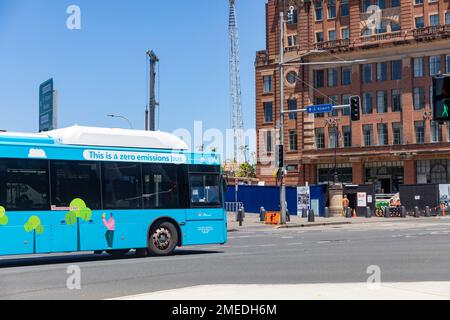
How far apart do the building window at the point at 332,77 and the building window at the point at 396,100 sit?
6.59 meters

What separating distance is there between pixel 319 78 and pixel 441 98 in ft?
204

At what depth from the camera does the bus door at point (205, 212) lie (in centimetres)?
1798

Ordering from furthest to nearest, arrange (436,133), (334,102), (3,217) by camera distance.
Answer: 1. (334,102)
2. (436,133)
3. (3,217)

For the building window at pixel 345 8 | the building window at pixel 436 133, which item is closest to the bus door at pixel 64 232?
the building window at pixel 436 133

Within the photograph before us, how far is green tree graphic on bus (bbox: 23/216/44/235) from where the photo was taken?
14.9m

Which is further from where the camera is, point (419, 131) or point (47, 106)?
point (419, 131)

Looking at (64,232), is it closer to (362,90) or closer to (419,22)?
(362,90)

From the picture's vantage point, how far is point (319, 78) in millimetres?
72312

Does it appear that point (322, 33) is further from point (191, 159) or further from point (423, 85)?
point (191, 159)

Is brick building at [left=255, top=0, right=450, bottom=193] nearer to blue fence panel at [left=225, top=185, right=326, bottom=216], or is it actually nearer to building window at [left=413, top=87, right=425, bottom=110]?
building window at [left=413, top=87, right=425, bottom=110]

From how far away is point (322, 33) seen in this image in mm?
72188

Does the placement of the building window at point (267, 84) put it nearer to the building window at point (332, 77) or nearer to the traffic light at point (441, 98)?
the building window at point (332, 77)

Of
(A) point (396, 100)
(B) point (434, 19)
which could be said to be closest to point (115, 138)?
(A) point (396, 100)

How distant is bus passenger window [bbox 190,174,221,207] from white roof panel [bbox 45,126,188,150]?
0.97m
